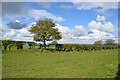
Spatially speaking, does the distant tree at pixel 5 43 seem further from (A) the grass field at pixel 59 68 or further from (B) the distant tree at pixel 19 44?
(A) the grass field at pixel 59 68

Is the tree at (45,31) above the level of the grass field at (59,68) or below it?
above

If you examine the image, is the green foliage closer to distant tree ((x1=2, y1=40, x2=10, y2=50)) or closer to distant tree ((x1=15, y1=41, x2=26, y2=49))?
distant tree ((x1=2, y1=40, x2=10, y2=50))

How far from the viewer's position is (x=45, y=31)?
93.5 ft

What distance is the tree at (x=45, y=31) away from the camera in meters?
28.9

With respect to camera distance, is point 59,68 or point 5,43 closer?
point 59,68

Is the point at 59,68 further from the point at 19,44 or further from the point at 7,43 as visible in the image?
the point at 19,44

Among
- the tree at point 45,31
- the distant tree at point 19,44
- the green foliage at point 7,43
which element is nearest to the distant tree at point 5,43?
the green foliage at point 7,43

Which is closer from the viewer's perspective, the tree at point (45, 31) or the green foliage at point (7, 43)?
the green foliage at point (7, 43)

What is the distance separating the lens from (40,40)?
100 feet

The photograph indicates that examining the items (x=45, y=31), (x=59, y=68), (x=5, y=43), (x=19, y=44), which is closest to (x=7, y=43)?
(x=5, y=43)

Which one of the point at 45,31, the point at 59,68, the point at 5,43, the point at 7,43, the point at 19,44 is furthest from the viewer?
the point at 45,31

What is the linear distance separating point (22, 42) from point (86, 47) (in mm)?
20235

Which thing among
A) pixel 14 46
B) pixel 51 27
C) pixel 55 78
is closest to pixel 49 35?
pixel 51 27

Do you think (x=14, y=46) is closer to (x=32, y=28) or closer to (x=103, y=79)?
(x=32, y=28)
